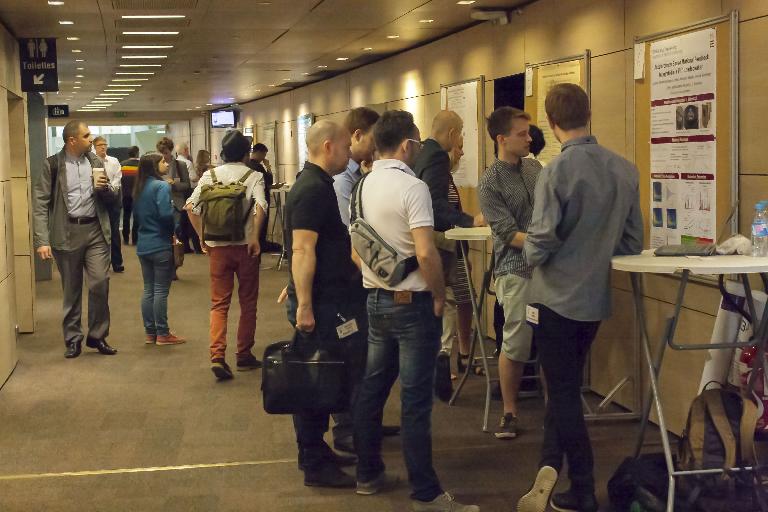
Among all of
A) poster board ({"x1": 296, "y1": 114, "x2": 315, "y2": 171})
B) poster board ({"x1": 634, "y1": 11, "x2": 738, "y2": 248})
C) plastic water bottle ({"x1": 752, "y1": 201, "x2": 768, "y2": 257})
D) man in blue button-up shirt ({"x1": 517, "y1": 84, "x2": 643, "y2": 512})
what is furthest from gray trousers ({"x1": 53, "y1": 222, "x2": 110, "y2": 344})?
poster board ({"x1": 296, "y1": 114, "x2": 315, "y2": 171})

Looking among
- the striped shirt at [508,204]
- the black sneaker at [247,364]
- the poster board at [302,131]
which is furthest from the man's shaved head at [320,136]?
the poster board at [302,131]

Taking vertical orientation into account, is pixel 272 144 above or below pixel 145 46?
below

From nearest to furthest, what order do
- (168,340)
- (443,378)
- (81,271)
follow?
(443,378) < (81,271) < (168,340)

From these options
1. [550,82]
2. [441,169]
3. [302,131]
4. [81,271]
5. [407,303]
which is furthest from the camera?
[302,131]

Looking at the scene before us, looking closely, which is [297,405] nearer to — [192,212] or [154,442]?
[154,442]

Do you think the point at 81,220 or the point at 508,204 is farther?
the point at 81,220

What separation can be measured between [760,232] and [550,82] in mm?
3058

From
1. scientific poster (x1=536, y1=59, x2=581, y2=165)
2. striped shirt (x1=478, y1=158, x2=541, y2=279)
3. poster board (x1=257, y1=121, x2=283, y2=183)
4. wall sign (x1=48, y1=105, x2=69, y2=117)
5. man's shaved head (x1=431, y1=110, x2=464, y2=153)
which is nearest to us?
striped shirt (x1=478, y1=158, x2=541, y2=279)

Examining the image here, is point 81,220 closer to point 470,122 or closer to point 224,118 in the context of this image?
point 470,122

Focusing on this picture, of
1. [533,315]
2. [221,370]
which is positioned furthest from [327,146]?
[221,370]

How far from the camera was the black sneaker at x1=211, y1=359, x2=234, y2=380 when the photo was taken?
6781 millimetres

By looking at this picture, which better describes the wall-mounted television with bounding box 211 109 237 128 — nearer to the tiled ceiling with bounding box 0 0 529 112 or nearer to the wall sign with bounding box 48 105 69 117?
the wall sign with bounding box 48 105 69 117

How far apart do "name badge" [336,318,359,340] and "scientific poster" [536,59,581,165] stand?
2844mm

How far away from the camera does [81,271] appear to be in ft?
24.9
